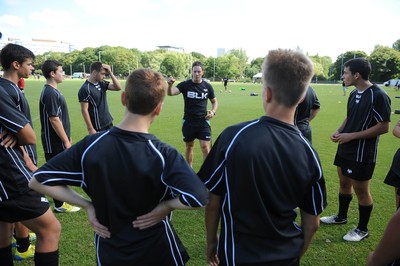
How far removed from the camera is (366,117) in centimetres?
411

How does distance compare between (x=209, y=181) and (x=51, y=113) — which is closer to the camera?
(x=209, y=181)

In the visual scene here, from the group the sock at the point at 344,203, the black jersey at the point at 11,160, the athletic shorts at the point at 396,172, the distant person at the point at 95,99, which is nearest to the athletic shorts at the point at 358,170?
the sock at the point at 344,203

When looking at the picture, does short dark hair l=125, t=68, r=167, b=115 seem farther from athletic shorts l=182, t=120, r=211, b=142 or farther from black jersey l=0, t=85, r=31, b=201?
athletic shorts l=182, t=120, r=211, b=142

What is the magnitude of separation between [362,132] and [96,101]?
16.2ft

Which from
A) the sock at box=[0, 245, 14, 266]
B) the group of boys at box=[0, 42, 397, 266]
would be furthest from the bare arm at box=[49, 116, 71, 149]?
the group of boys at box=[0, 42, 397, 266]

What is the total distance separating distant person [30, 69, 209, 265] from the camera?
1832mm

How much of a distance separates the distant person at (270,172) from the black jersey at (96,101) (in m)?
4.76

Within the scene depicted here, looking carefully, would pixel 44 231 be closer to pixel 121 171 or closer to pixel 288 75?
pixel 121 171

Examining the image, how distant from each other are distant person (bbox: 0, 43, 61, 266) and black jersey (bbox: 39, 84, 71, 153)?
1.78 metres

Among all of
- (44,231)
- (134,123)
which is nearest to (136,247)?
(134,123)

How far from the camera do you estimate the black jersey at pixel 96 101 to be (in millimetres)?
5930

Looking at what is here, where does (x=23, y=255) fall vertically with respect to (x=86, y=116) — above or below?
below

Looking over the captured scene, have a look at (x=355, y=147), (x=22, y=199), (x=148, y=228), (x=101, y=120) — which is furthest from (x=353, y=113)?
(x=101, y=120)

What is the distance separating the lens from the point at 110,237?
6.40ft
